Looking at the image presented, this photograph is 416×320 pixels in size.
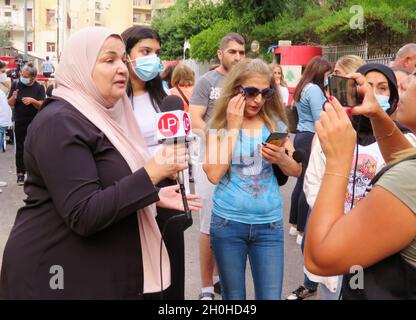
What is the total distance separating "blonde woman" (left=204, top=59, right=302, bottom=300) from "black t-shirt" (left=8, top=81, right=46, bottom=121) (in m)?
6.29

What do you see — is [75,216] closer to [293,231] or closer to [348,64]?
[348,64]

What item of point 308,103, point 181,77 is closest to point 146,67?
point 308,103

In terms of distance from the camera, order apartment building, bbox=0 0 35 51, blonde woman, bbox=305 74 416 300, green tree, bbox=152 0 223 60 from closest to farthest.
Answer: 1. blonde woman, bbox=305 74 416 300
2. green tree, bbox=152 0 223 60
3. apartment building, bbox=0 0 35 51

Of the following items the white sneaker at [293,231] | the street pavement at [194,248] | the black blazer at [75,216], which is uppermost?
the black blazer at [75,216]

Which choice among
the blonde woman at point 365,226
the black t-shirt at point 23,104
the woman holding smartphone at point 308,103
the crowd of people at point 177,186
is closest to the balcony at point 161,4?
the black t-shirt at point 23,104

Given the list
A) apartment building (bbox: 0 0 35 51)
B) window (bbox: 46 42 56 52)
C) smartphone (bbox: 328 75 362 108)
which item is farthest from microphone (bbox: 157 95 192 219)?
window (bbox: 46 42 56 52)

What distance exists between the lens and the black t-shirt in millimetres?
8805

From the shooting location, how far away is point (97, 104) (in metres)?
2.21

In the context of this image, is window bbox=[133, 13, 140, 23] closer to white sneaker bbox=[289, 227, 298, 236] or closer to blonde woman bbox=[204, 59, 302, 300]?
white sneaker bbox=[289, 227, 298, 236]

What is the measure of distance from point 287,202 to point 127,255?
574 centimetres

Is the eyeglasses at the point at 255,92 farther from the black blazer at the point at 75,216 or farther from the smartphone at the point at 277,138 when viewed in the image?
the black blazer at the point at 75,216

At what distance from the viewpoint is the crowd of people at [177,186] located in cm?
162
